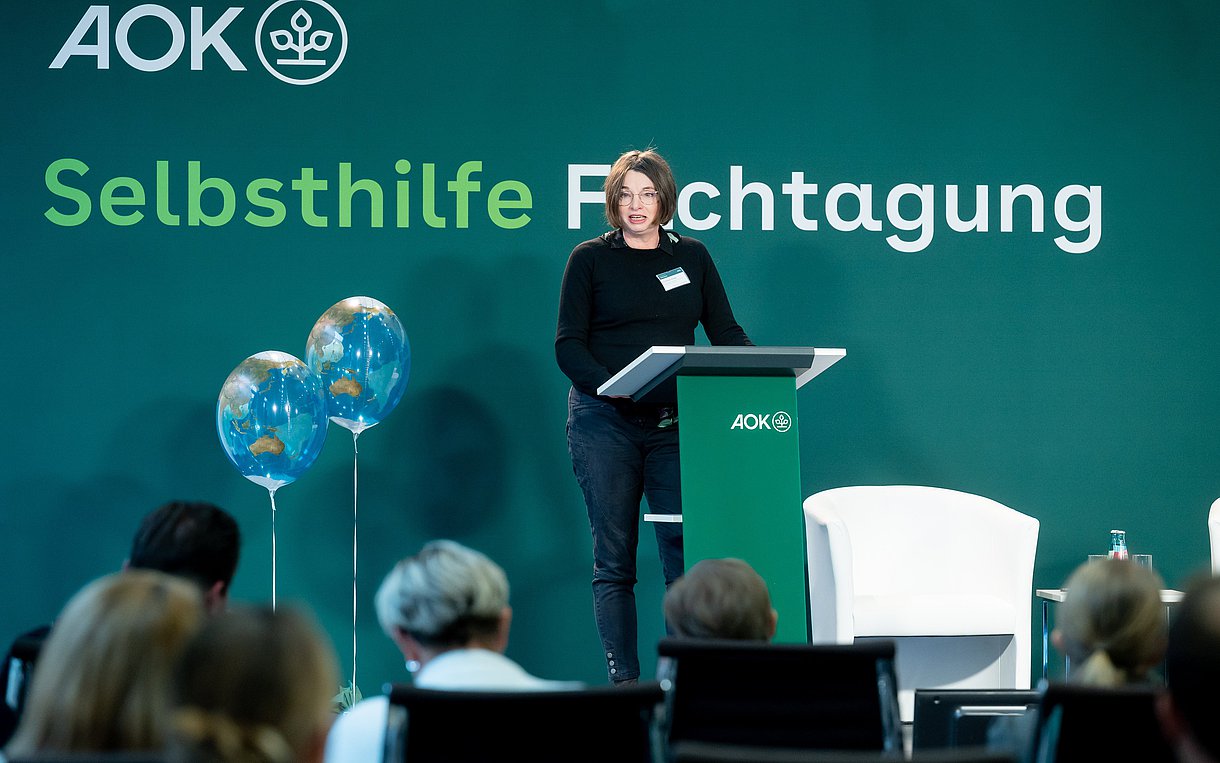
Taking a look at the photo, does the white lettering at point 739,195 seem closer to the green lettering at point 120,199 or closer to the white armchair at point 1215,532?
the white armchair at point 1215,532

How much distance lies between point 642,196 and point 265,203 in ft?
6.76

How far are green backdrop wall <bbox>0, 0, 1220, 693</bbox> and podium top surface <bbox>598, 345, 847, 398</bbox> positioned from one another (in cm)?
204

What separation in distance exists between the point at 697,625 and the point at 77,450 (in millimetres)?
3880

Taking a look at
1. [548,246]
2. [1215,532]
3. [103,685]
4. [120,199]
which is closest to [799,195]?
[548,246]

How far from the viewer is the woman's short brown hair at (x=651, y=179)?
14.0 ft

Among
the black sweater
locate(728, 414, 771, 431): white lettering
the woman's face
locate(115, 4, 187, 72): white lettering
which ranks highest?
locate(115, 4, 187, 72): white lettering

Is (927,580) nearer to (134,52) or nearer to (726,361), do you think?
(726,361)

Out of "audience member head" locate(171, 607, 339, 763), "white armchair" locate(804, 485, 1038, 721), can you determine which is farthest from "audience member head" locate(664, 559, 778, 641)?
"white armchair" locate(804, 485, 1038, 721)

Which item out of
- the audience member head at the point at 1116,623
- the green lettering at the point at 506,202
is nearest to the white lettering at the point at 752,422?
the audience member head at the point at 1116,623

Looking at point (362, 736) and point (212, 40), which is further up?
point (212, 40)

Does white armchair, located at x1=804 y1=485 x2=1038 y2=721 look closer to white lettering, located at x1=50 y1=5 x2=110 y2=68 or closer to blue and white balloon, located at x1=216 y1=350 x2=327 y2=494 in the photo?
blue and white balloon, located at x1=216 y1=350 x2=327 y2=494

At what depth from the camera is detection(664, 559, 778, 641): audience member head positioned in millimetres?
2467

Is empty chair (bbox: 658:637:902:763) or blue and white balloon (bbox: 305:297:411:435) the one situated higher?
blue and white balloon (bbox: 305:297:411:435)

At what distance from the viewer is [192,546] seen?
251 centimetres
